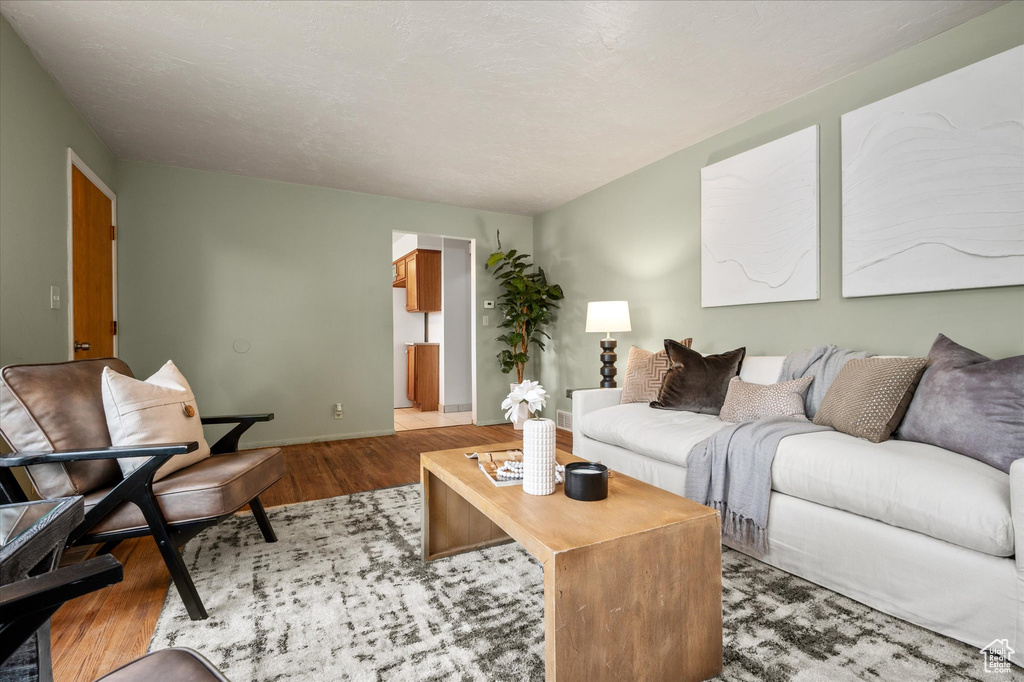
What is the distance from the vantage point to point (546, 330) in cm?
563

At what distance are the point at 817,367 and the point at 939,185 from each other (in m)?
1.03

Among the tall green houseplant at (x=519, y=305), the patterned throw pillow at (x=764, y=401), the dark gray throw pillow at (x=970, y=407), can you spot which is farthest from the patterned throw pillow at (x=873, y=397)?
→ the tall green houseplant at (x=519, y=305)

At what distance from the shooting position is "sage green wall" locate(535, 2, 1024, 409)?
2.34 metres

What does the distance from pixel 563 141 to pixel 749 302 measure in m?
1.75

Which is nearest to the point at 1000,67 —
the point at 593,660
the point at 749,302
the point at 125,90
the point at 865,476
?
the point at 749,302

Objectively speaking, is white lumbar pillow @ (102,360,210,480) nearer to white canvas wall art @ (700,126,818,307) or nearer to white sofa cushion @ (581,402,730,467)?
white sofa cushion @ (581,402,730,467)

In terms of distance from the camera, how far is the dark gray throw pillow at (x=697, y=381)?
297cm

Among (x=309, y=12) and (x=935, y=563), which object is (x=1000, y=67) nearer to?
(x=935, y=563)

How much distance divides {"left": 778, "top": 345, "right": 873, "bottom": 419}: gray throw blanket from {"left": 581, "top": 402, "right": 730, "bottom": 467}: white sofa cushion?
0.43 meters

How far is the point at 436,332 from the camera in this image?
711 centimetres

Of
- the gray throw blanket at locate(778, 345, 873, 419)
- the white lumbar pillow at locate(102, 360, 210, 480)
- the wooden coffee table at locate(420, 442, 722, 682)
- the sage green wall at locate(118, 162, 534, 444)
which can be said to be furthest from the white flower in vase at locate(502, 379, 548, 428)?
Result: the sage green wall at locate(118, 162, 534, 444)

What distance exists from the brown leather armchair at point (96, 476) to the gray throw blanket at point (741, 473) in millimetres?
1968

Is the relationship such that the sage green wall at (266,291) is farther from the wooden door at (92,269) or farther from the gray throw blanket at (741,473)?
the gray throw blanket at (741,473)

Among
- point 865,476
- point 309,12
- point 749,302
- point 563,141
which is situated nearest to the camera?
point 865,476
